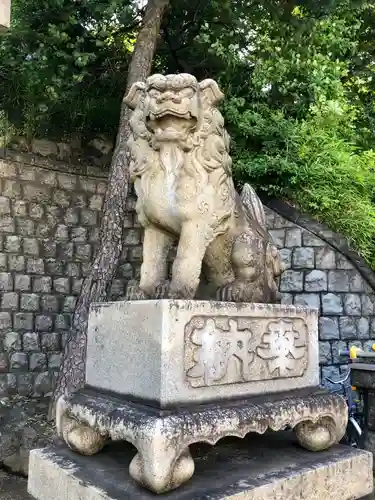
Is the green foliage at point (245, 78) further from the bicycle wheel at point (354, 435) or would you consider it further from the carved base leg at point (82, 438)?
the carved base leg at point (82, 438)

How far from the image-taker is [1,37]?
521cm

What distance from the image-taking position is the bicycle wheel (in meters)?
3.45

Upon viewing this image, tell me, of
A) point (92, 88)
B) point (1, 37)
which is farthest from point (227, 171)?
point (92, 88)

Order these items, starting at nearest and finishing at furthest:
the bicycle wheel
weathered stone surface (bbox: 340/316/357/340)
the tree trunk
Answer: the bicycle wheel < the tree trunk < weathered stone surface (bbox: 340/316/357/340)

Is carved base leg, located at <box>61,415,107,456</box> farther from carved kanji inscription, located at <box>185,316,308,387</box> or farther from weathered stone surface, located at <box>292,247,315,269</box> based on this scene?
weathered stone surface, located at <box>292,247,315,269</box>

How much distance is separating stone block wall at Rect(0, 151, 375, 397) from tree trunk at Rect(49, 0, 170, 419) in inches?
60.7

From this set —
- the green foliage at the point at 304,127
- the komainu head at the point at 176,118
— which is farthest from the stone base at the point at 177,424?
the green foliage at the point at 304,127

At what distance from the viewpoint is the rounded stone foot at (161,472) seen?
1515 millimetres

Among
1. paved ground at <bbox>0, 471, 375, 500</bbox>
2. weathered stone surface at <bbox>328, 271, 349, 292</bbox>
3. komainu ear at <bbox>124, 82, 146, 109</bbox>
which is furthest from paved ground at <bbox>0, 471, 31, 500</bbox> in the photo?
weathered stone surface at <bbox>328, 271, 349, 292</bbox>

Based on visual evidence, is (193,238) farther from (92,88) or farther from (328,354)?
(92,88)

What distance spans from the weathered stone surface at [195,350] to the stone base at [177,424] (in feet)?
0.20

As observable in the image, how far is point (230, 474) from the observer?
1803 millimetres

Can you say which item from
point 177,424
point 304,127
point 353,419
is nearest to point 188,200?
point 177,424

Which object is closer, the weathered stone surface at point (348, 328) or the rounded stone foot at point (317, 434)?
the rounded stone foot at point (317, 434)
